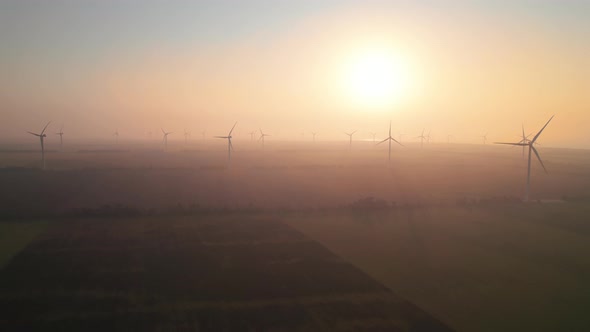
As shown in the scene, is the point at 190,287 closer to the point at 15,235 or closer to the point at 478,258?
the point at 15,235

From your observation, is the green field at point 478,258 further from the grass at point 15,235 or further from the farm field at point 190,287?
the grass at point 15,235

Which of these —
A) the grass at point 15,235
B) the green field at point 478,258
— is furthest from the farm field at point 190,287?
the green field at point 478,258

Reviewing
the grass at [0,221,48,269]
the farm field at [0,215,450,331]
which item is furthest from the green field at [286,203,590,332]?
the grass at [0,221,48,269]

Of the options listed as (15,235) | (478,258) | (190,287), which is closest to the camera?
(190,287)

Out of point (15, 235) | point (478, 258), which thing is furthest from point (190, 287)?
point (478, 258)

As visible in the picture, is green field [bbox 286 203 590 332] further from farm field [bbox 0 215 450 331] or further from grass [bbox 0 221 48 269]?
grass [bbox 0 221 48 269]
